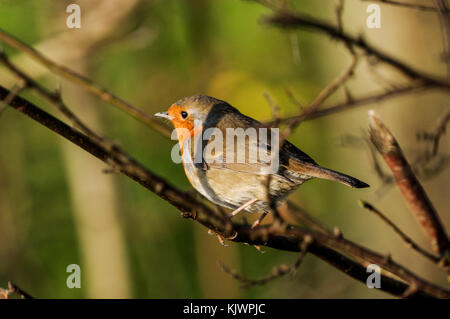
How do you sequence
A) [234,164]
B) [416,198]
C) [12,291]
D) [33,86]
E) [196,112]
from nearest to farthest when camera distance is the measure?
[33,86]
[416,198]
[12,291]
[234,164]
[196,112]

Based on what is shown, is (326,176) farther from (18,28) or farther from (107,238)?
(18,28)

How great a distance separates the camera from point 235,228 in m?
1.61

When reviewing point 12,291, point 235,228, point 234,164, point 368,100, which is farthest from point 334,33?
point 234,164

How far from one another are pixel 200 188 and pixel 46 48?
2.41 meters

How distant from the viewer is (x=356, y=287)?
5.81 meters

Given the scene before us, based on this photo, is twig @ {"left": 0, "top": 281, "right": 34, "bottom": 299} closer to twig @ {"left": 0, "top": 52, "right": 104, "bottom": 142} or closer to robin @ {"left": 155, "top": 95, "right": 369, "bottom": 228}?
twig @ {"left": 0, "top": 52, "right": 104, "bottom": 142}

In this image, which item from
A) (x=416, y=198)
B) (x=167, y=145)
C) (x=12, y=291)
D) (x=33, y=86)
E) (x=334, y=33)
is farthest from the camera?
(x=167, y=145)

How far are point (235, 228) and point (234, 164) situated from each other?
6.55 feet

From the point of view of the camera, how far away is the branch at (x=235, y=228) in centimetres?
150

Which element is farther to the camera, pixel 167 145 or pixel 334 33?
pixel 167 145

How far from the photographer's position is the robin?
138 inches

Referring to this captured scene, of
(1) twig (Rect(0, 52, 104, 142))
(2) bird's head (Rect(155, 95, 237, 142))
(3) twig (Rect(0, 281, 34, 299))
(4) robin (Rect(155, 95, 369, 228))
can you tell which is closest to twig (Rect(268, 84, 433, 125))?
(1) twig (Rect(0, 52, 104, 142))

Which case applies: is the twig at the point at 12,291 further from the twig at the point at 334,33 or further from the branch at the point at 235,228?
the twig at the point at 334,33

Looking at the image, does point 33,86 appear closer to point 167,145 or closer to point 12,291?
point 12,291
